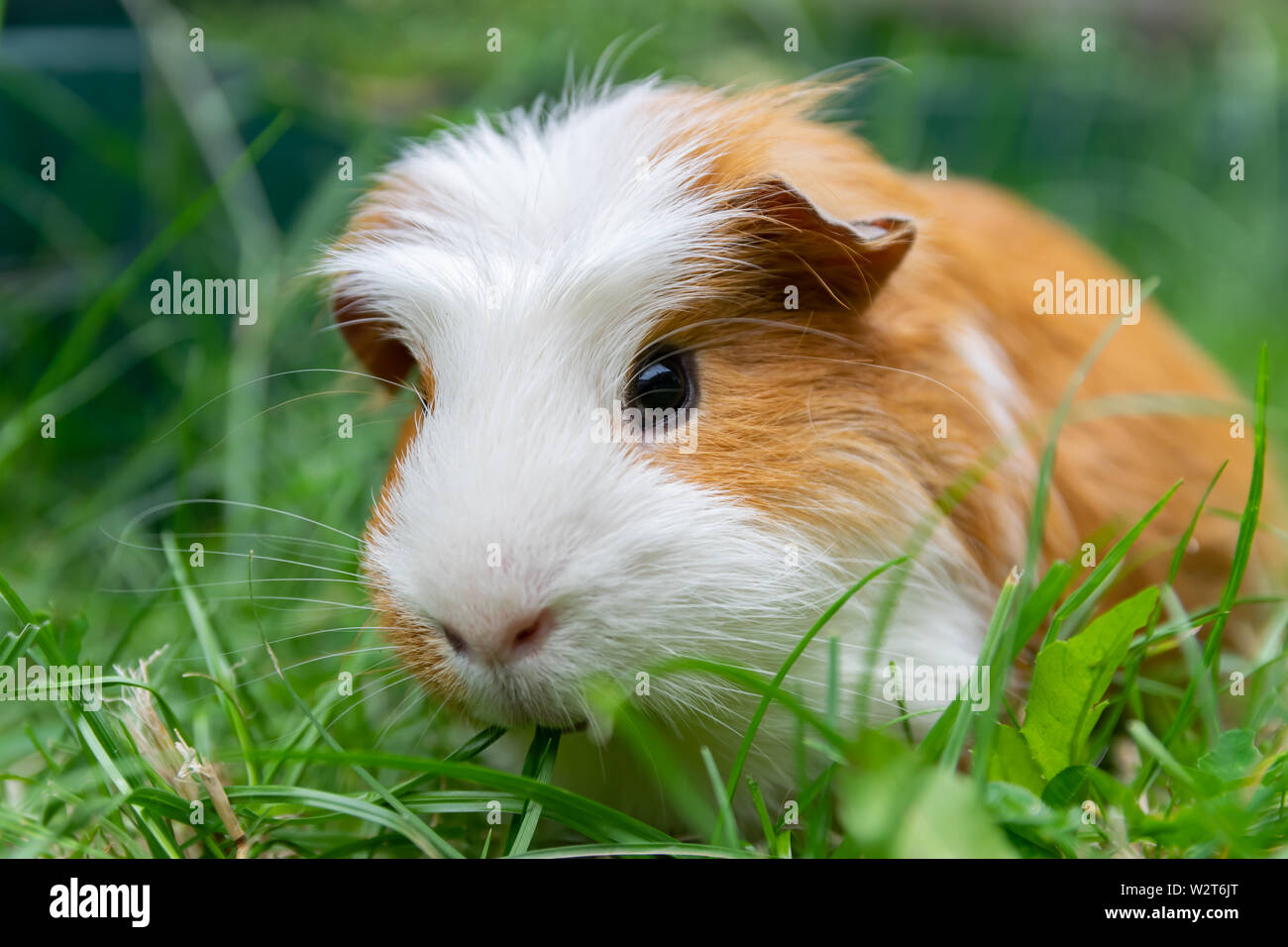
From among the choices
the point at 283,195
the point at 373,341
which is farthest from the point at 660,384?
the point at 283,195

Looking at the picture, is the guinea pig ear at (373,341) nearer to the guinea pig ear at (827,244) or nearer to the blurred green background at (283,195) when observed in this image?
the blurred green background at (283,195)

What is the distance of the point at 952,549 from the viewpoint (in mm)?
2020

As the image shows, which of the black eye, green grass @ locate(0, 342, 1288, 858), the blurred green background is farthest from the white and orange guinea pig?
the blurred green background

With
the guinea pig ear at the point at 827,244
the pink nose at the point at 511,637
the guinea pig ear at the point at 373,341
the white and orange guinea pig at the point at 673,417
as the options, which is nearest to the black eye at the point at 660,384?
the white and orange guinea pig at the point at 673,417

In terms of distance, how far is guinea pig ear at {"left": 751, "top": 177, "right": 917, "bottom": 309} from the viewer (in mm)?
1840

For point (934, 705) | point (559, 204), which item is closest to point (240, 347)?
point (559, 204)

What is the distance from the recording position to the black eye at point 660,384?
1870mm

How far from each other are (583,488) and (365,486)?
1.73 m

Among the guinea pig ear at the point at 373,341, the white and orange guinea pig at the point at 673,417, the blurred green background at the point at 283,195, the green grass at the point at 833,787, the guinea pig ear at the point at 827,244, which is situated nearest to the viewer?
the green grass at the point at 833,787

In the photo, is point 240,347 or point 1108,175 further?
point 1108,175

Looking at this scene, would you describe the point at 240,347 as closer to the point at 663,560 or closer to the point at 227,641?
the point at 227,641

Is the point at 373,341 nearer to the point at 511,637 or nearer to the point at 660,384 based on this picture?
the point at 660,384
